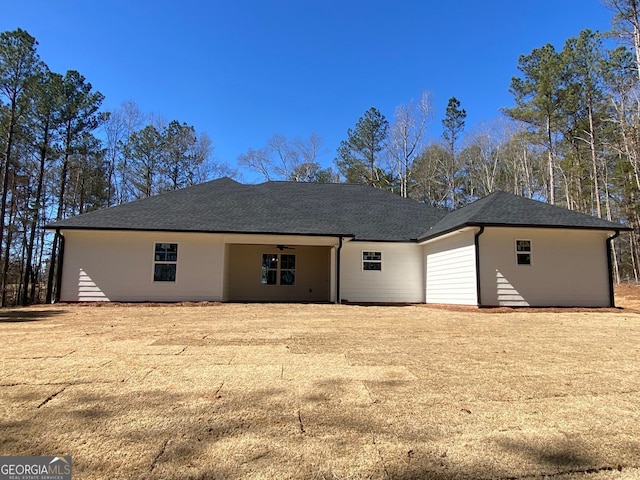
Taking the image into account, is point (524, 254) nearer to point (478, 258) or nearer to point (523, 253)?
point (523, 253)

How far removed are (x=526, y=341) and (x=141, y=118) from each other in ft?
91.3

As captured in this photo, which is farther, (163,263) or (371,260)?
(371,260)

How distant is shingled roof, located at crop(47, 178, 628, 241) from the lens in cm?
1172

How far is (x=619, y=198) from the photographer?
2456cm

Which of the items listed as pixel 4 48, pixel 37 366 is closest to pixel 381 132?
pixel 4 48

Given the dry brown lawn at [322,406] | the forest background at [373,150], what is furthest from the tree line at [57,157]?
the dry brown lawn at [322,406]

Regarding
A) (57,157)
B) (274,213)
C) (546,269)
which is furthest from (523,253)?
(57,157)

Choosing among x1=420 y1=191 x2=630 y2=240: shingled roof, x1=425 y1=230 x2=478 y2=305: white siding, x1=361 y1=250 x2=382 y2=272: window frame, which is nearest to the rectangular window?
x1=361 y1=250 x2=382 y2=272: window frame

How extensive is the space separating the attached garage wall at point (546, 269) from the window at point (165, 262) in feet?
33.3

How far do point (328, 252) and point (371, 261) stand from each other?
269cm

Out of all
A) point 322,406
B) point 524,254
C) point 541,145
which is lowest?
point 322,406

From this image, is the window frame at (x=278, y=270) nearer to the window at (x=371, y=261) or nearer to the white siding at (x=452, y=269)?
the window at (x=371, y=261)

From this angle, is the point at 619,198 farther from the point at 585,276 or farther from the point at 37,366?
the point at 37,366

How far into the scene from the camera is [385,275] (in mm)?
13992
